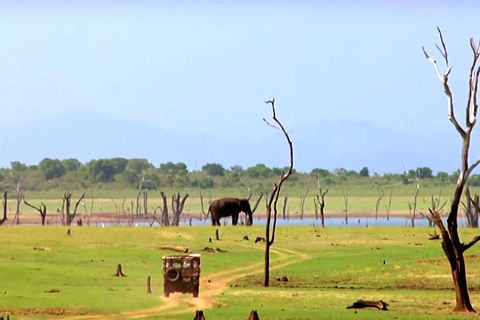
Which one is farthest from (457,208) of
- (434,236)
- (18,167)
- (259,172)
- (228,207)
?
(18,167)

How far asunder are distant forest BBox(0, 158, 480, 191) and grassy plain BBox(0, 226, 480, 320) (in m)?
96.3

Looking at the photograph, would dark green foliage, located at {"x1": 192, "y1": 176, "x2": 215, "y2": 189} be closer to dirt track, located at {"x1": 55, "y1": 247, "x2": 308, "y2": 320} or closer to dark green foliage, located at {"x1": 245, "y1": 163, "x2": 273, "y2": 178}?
dark green foliage, located at {"x1": 245, "y1": 163, "x2": 273, "y2": 178}

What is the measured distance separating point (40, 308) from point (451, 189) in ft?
376

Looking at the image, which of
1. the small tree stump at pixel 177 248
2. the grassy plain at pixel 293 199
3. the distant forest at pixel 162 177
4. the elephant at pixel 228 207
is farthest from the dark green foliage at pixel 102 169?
the small tree stump at pixel 177 248

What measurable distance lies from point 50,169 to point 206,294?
14026cm

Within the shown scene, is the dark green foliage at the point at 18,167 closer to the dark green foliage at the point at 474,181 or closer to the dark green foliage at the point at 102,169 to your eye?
the dark green foliage at the point at 102,169

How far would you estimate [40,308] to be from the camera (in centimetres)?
3256

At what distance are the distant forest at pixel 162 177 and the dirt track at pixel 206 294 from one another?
343ft

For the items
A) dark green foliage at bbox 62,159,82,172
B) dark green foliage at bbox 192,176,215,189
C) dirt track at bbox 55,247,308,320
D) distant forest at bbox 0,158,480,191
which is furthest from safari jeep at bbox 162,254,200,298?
dark green foliage at bbox 62,159,82,172

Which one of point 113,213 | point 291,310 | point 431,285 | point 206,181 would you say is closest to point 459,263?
point 291,310

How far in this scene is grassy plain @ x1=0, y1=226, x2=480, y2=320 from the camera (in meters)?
Result: 33.0

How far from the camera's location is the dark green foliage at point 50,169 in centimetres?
17500

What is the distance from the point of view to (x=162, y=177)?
166000 millimetres

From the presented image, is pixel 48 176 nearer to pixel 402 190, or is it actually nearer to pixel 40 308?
pixel 402 190
